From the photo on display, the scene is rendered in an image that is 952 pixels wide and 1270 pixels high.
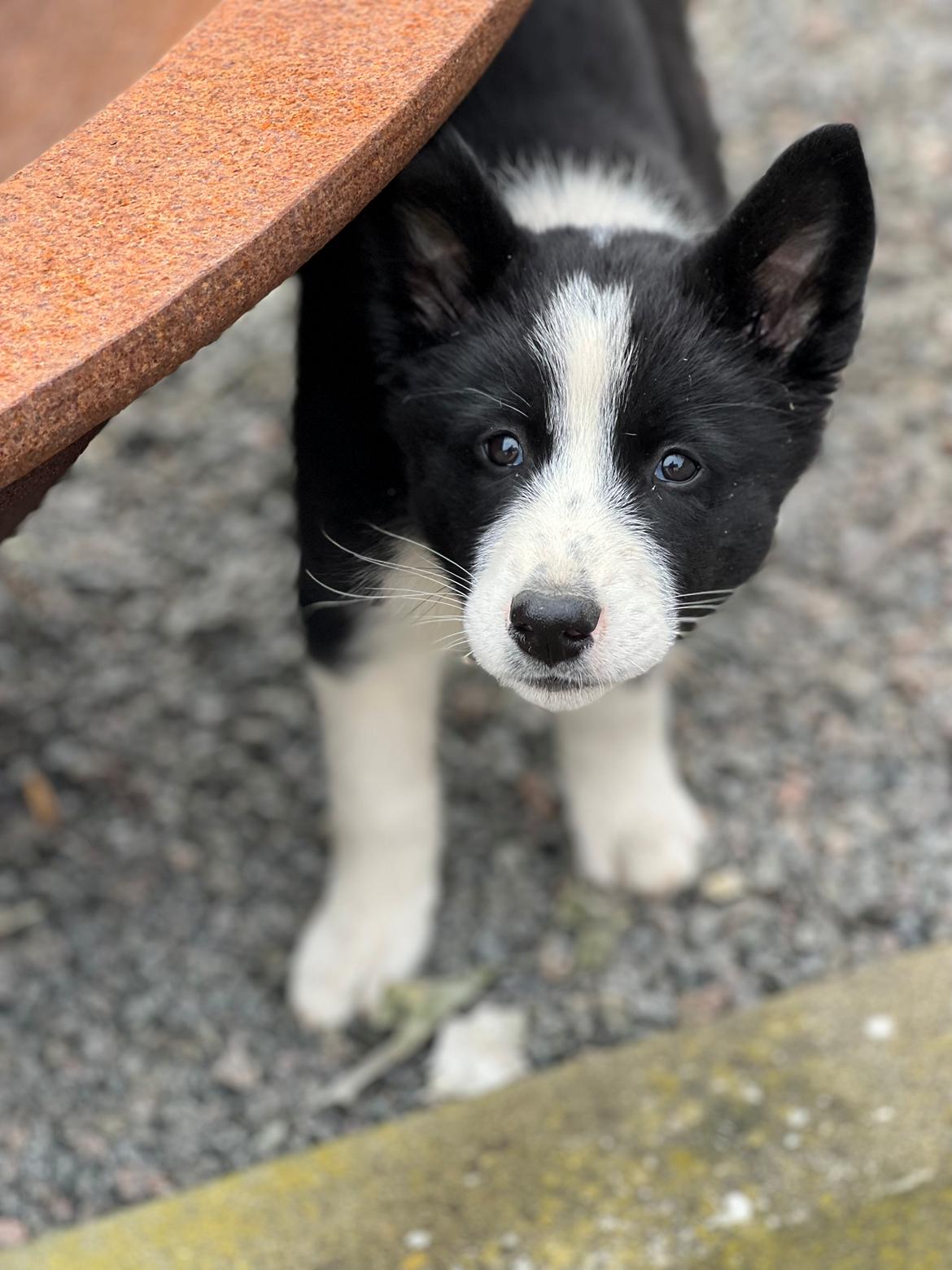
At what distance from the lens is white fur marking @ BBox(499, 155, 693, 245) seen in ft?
7.18

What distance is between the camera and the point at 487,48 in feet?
6.13

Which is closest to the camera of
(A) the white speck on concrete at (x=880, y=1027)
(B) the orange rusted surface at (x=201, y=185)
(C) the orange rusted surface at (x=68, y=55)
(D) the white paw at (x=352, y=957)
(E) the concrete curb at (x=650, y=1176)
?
(B) the orange rusted surface at (x=201, y=185)

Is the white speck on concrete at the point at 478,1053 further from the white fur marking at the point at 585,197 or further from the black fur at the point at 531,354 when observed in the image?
the white fur marking at the point at 585,197

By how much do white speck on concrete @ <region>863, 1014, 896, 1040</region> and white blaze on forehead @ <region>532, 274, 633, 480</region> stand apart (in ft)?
3.56

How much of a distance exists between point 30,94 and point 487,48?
1521 mm

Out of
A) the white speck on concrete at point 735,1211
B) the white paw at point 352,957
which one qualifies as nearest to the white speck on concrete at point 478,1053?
the white paw at point 352,957

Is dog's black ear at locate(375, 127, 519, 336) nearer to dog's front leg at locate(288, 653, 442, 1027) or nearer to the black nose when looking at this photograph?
the black nose

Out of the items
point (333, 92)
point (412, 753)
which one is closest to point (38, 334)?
point (333, 92)

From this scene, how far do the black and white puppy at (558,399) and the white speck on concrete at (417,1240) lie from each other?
816 millimetres

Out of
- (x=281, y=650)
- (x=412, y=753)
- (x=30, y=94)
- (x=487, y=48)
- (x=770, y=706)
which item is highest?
(x=487, y=48)

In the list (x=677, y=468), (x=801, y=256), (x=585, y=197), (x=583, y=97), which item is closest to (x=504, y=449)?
(x=677, y=468)

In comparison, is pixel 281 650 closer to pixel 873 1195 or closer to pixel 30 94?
pixel 30 94

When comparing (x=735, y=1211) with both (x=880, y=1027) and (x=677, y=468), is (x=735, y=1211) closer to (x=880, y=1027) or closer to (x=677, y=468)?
(x=880, y=1027)

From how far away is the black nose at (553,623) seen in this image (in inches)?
67.2
